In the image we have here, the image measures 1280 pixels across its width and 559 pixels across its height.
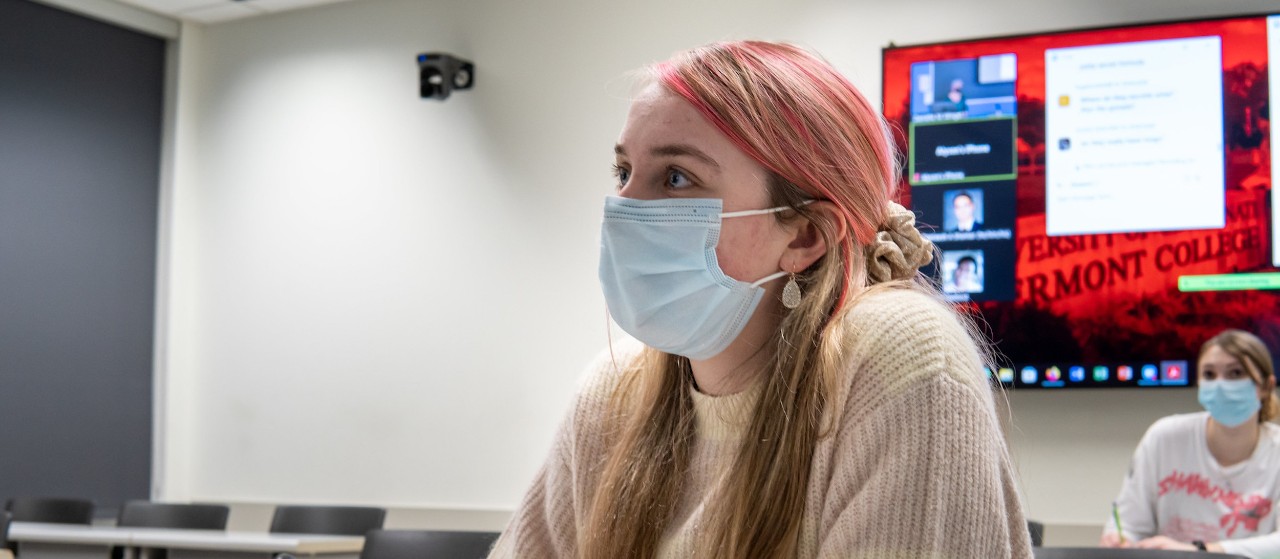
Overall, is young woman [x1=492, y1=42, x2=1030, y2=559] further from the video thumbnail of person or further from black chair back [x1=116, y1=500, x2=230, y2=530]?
black chair back [x1=116, y1=500, x2=230, y2=530]

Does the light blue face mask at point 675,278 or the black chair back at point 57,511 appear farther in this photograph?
the black chair back at point 57,511

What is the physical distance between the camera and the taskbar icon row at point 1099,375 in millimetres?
4359

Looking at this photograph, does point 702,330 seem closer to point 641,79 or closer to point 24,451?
point 641,79

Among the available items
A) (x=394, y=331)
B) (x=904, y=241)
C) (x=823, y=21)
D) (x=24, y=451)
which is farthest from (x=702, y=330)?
(x=24, y=451)

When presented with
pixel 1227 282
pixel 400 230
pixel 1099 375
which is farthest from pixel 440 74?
pixel 1227 282

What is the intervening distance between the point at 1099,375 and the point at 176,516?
3.50 m

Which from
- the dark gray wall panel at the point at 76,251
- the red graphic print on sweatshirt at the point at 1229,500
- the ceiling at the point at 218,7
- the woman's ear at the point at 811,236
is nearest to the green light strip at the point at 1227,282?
the red graphic print on sweatshirt at the point at 1229,500

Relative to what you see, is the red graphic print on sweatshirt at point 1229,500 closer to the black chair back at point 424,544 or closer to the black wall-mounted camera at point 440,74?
the black chair back at point 424,544

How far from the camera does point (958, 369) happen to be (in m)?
1.13

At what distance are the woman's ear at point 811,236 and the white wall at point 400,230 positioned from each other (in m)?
3.91

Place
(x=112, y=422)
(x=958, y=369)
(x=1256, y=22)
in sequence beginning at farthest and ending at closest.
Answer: (x=112, y=422) → (x=1256, y=22) → (x=958, y=369)

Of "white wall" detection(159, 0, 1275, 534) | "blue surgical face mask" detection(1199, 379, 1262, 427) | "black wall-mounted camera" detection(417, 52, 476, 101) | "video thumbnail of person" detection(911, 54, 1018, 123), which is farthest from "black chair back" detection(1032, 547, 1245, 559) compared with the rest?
"black wall-mounted camera" detection(417, 52, 476, 101)

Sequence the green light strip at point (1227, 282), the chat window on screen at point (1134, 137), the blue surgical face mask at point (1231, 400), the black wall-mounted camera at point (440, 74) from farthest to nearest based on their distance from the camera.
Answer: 1. the black wall-mounted camera at point (440, 74)
2. the chat window on screen at point (1134, 137)
3. the green light strip at point (1227, 282)
4. the blue surgical face mask at point (1231, 400)

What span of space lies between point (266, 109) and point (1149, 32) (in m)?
4.42
